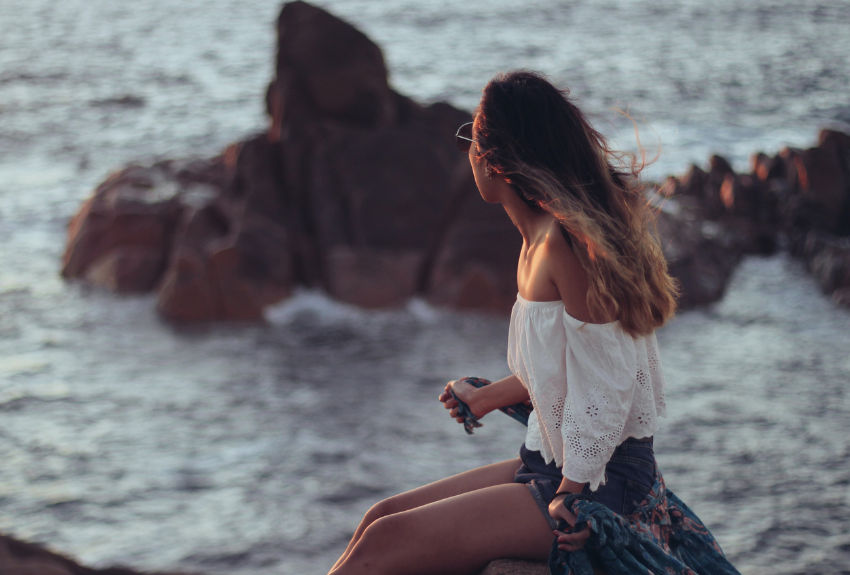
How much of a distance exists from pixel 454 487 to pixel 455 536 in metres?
0.27

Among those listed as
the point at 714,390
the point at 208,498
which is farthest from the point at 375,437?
the point at 714,390

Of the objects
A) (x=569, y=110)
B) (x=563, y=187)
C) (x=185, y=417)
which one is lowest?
(x=185, y=417)

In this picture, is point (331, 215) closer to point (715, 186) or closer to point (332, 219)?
point (332, 219)

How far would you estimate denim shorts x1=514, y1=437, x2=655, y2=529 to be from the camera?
6.75ft

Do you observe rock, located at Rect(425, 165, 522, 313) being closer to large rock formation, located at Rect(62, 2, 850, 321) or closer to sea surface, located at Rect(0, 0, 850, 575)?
large rock formation, located at Rect(62, 2, 850, 321)

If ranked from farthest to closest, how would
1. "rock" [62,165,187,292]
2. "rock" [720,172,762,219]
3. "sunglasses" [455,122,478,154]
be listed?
"rock" [720,172,762,219] < "rock" [62,165,187,292] < "sunglasses" [455,122,478,154]

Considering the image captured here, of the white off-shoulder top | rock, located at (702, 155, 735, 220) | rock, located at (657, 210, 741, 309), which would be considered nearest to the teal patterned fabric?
the white off-shoulder top

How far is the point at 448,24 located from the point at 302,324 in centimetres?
2379

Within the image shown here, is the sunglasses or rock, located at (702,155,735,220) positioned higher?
the sunglasses

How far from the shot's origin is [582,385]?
1.98 metres

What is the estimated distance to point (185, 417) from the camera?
659 cm

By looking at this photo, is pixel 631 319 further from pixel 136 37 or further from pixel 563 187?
pixel 136 37

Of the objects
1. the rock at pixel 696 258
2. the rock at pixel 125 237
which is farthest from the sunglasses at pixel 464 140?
the rock at pixel 125 237

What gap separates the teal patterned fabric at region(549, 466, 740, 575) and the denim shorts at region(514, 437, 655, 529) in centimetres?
3
